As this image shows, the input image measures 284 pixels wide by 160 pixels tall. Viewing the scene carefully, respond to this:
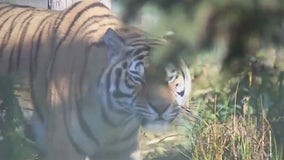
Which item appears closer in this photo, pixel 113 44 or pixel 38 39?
pixel 113 44

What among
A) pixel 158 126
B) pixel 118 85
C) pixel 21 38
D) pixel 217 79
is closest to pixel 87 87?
pixel 118 85

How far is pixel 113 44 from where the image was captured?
3775mm

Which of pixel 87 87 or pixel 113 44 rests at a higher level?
pixel 113 44

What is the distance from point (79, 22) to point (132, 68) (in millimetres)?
383

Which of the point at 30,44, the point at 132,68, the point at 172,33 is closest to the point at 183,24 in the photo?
the point at 172,33

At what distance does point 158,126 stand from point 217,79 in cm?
222

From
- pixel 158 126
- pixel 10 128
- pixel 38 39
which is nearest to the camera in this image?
pixel 10 128

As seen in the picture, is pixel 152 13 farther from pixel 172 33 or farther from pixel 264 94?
pixel 264 94

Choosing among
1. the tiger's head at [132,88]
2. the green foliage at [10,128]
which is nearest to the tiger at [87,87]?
the tiger's head at [132,88]

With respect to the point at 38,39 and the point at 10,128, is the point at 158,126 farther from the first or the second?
the point at 38,39

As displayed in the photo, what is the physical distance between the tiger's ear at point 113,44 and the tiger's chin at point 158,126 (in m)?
Answer: 0.35

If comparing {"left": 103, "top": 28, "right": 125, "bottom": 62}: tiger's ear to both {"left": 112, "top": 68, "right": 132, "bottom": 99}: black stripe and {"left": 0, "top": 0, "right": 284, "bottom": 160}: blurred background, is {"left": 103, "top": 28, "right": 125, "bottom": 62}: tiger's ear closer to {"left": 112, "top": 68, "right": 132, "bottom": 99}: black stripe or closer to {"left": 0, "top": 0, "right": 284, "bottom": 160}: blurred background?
{"left": 112, "top": 68, "right": 132, "bottom": 99}: black stripe

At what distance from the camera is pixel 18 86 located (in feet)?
12.7

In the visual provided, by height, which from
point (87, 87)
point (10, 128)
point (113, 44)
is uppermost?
point (113, 44)
